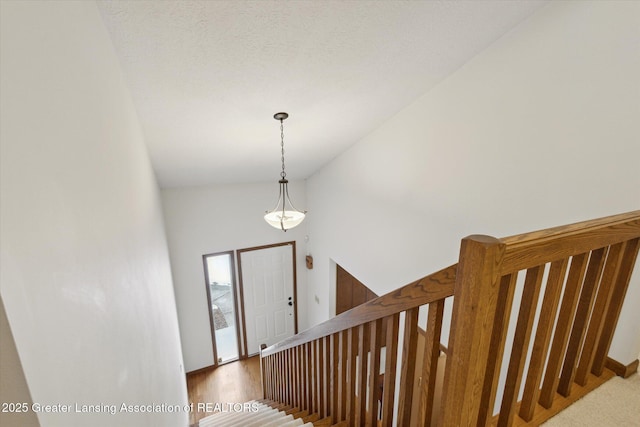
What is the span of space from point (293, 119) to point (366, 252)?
6.12 feet

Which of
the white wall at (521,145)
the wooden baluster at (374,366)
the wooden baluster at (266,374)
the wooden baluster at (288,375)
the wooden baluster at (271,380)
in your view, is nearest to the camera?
the wooden baluster at (374,366)

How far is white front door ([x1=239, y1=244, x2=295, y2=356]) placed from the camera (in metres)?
4.93

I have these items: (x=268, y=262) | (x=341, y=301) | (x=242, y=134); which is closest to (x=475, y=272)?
(x=242, y=134)

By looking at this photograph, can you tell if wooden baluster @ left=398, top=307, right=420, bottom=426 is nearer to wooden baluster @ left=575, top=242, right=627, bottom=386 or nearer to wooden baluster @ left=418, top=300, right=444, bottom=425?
wooden baluster @ left=418, top=300, right=444, bottom=425

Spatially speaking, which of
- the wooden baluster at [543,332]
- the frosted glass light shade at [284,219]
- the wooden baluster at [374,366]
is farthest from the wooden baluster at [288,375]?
the wooden baluster at [543,332]

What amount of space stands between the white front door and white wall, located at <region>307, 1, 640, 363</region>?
237cm

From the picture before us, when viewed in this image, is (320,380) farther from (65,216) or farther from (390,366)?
(65,216)

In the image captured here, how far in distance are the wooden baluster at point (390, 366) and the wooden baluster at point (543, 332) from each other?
0.44 metres

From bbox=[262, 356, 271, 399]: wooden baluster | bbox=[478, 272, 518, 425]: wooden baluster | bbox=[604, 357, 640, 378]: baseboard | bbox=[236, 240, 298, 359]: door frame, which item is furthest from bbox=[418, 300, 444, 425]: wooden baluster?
bbox=[236, 240, 298, 359]: door frame

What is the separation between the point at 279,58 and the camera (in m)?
1.67

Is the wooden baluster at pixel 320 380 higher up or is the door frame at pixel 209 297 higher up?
the wooden baluster at pixel 320 380

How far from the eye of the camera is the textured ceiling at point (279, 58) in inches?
52.3

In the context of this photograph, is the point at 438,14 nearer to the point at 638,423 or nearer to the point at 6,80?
the point at 6,80

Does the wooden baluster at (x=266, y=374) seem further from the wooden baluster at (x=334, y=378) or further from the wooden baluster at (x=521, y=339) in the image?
the wooden baluster at (x=521, y=339)
